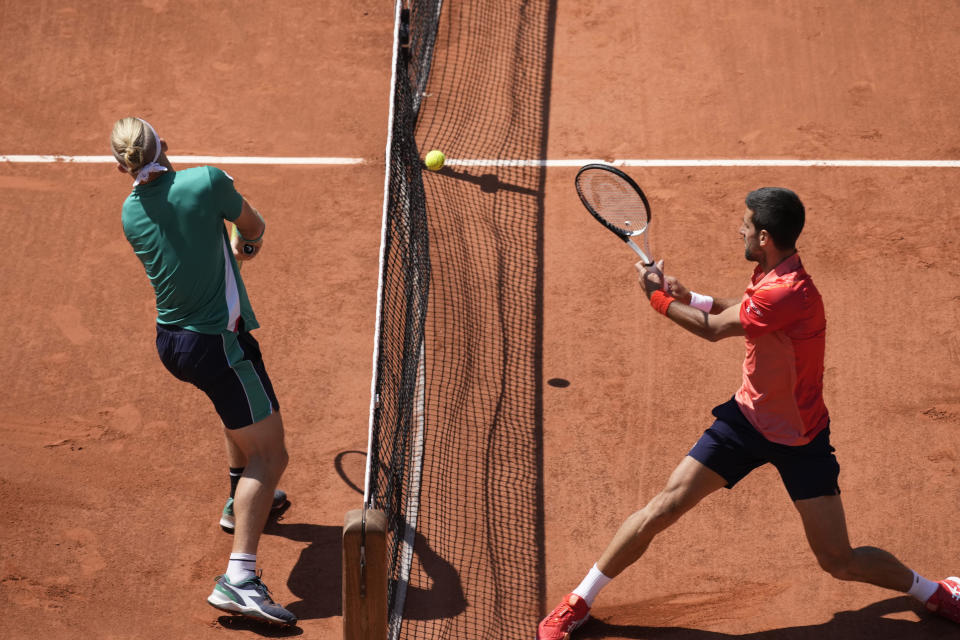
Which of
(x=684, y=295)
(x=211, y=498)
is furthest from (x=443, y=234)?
(x=684, y=295)

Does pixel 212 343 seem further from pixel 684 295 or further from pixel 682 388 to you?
pixel 682 388

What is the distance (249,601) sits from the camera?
493 centimetres

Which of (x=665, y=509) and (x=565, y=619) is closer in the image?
(x=665, y=509)

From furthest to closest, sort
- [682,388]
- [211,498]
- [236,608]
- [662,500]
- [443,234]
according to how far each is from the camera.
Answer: [443,234], [682,388], [211,498], [236,608], [662,500]

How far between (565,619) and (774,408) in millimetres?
1363

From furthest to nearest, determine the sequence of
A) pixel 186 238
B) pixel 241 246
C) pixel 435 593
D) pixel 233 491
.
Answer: pixel 233 491 → pixel 435 593 → pixel 241 246 → pixel 186 238

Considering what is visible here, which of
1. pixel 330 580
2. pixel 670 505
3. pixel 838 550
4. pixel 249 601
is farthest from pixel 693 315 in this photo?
pixel 249 601

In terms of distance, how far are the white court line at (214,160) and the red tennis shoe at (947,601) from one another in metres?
5.04

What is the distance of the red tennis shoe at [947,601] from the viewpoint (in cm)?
486

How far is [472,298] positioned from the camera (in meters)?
7.05

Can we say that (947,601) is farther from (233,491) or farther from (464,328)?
(233,491)

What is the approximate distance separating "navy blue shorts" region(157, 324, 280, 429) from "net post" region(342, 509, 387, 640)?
1149mm

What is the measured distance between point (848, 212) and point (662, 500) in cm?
372

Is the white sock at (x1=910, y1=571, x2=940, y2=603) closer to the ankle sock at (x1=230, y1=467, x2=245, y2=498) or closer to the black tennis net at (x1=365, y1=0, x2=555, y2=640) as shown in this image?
the black tennis net at (x1=365, y1=0, x2=555, y2=640)
